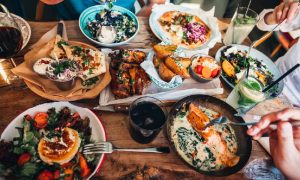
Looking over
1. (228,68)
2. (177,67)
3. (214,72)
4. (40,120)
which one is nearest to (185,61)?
(177,67)

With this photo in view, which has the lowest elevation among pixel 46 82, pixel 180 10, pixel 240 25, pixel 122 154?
pixel 122 154

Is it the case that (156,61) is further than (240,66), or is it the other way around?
(240,66)

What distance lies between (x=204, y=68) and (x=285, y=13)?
0.97 meters

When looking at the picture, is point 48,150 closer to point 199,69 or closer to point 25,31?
point 25,31

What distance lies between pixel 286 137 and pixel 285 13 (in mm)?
Result: 1269

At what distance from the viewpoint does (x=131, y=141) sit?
4.48 feet

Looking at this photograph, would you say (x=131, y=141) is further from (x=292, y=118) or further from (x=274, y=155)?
(x=292, y=118)

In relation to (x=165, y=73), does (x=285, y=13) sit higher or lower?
higher

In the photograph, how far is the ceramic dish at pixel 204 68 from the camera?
164 cm

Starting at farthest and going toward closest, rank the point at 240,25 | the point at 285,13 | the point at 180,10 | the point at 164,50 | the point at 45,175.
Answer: the point at 180,10, the point at 285,13, the point at 240,25, the point at 164,50, the point at 45,175

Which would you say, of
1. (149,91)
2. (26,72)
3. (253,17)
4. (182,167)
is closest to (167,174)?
(182,167)

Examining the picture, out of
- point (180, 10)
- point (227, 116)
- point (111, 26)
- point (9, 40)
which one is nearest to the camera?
point (9, 40)

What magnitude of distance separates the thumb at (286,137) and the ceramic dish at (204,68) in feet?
1.77

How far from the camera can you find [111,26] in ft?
5.90
